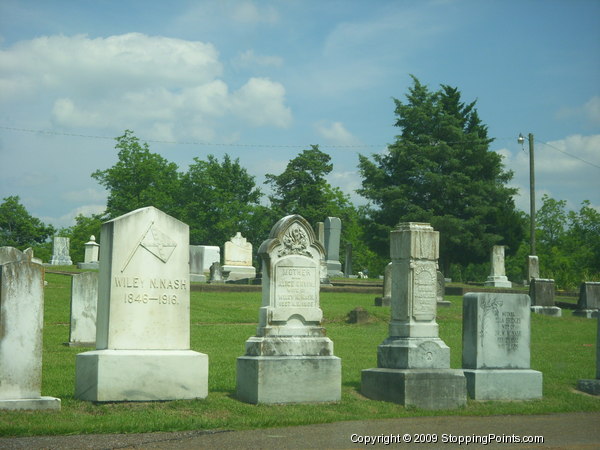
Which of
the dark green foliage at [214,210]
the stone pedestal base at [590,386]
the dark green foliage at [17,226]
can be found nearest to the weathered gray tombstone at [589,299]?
the stone pedestal base at [590,386]

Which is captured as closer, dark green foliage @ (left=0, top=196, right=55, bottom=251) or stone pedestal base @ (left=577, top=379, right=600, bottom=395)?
stone pedestal base @ (left=577, top=379, right=600, bottom=395)

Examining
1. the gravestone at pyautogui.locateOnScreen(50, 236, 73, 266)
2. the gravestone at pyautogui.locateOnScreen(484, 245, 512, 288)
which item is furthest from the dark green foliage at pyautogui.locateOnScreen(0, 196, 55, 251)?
the gravestone at pyautogui.locateOnScreen(484, 245, 512, 288)

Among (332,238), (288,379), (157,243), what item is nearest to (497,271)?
(332,238)

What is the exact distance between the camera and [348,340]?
18781 millimetres

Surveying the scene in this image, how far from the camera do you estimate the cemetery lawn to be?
8984mm

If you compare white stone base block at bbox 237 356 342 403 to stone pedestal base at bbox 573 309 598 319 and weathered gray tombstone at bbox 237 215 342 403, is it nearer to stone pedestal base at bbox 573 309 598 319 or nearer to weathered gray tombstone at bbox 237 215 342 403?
Answer: weathered gray tombstone at bbox 237 215 342 403

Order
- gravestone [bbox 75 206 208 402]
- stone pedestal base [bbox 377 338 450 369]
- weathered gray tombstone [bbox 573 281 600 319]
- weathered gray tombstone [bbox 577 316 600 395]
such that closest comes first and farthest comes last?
gravestone [bbox 75 206 208 402] → stone pedestal base [bbox 377 338 450 369] → weathered gray tombstone [bbox 577 316 600 395] → weathered gray tombstone [bbox 573 281 600 319]

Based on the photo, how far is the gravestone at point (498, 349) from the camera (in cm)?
1234

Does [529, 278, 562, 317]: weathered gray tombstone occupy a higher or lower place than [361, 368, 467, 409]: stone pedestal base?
higher

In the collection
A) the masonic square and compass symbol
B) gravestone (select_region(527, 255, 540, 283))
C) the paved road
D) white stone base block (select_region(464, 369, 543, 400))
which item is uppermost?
gravestone (select_region(527, 255, 540, 283))

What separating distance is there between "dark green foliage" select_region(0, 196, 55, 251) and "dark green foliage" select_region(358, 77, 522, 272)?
39.7m

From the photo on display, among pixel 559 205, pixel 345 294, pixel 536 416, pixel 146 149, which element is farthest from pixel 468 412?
pixel 559 205

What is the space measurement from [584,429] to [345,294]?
22.5 metres

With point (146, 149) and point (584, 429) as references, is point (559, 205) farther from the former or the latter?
point (584, 429)
